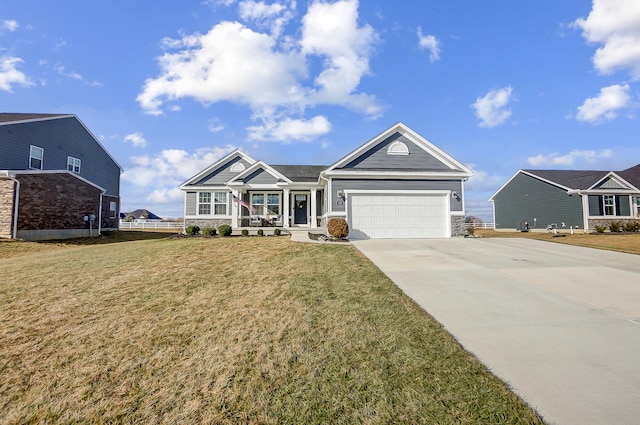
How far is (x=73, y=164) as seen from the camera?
2378 centimetres

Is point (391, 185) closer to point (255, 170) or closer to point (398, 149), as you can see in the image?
point (398, 149)

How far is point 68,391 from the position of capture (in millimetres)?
3328

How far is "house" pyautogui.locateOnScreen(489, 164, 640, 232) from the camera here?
24.9 m

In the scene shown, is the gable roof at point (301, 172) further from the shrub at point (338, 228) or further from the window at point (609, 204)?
the window at point (609, 204)

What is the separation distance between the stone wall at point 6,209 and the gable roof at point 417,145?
1621 cm

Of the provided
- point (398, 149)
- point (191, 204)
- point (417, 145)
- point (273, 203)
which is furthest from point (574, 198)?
point (191, 204)

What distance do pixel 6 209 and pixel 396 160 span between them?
20.3 metres

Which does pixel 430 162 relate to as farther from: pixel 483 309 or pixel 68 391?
pixel 68 391

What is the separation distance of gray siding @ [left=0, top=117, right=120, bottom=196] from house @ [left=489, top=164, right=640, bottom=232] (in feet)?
125

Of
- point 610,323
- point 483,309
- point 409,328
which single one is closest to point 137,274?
point 409,328

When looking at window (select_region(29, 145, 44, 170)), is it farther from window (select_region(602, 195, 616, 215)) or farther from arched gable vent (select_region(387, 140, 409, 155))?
window (select_region(602, 195, 616, 215))

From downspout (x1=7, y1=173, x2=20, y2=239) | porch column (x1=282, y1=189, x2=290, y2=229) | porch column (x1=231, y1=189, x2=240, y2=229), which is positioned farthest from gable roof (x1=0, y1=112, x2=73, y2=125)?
porch column (x1=282, y1=189, x2=290, y2=229)

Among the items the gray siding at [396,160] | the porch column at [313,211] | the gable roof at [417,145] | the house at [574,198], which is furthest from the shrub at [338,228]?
the house at [574,198]

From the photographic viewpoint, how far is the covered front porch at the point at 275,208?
790 inches
